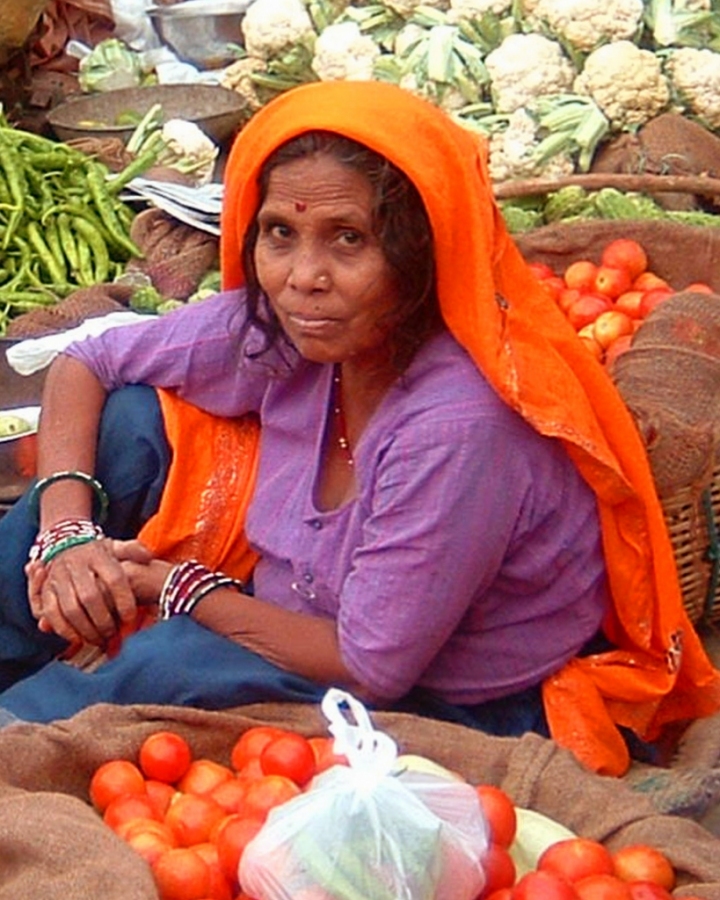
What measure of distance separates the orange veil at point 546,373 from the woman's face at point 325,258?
60 millimetres

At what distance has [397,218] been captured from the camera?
2.23 metres

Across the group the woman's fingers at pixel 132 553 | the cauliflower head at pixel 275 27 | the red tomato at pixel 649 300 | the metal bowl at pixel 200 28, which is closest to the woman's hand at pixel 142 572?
the woman's fingers at pixel 132 553

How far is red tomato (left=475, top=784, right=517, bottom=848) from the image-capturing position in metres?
1.96

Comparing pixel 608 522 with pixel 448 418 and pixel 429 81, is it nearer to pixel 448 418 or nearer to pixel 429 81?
pixel 448 418

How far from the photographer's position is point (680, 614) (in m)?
2.51

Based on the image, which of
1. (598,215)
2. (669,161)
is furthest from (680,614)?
(669,161)

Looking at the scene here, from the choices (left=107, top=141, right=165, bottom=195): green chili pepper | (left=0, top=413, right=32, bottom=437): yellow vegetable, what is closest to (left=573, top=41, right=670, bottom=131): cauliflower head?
(left=107, top=141, right=165, bottom=195): green chili pepper

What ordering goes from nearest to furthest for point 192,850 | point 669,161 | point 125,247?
point 192,850 → point 125,247 → point 669,161

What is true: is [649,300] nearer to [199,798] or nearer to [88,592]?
[88,592]

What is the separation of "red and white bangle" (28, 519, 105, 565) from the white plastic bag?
2.83 feet

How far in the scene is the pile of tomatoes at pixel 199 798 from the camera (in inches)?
74.6

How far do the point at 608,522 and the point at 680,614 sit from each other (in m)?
0.22

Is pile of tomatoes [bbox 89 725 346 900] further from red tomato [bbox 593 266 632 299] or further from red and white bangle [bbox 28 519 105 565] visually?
red tomato [bbox 593 266 632 299]

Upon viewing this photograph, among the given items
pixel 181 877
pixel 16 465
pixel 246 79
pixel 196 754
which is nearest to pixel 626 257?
pixel 16 465
